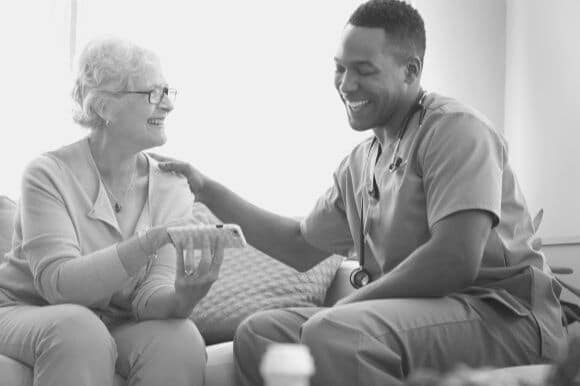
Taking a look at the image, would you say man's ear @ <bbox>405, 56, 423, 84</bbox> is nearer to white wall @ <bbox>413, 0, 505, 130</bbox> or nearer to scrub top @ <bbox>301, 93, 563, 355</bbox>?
scrub top @ <bbox>301, 93, 563, 355</bbox>

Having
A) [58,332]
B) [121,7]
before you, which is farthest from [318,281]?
[121,7]

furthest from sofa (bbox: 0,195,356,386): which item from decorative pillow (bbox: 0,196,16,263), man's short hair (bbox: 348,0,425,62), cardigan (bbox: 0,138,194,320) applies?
man's short hair (bbox: 348,0,425,62)

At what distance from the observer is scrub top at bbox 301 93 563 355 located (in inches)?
87.5

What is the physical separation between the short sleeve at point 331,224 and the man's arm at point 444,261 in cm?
49

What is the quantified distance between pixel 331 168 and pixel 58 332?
1.85m

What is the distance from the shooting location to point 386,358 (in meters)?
2.04

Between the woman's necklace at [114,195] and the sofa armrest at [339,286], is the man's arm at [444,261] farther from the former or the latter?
the sofa armrest at [339,286]

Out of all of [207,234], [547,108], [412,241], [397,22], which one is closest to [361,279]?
[412,241]

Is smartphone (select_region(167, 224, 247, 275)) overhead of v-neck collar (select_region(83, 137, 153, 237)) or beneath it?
overhead

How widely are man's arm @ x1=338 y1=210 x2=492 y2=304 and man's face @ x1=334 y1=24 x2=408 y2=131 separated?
395 millimetres

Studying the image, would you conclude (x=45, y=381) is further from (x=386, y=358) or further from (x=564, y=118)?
(x=564, y=118)

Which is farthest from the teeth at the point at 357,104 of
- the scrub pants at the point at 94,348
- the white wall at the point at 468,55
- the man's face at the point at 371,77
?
the white wall at the point at 468,55

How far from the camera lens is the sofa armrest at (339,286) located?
318 centimetres

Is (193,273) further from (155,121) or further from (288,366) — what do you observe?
(288,366)
